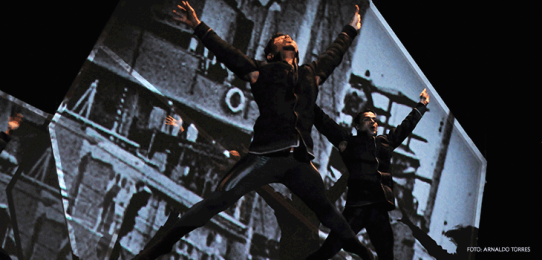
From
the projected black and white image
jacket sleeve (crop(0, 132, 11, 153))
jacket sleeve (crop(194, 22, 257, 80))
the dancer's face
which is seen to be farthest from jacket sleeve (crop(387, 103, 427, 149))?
jacket sleeve (crop(0, 132, 11, 153))

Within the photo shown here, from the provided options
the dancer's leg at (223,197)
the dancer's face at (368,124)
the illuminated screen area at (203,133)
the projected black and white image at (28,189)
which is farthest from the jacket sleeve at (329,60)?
the projected black and white image at (28,189)

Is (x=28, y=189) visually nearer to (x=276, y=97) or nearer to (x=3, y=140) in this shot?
(x=3, y=140)

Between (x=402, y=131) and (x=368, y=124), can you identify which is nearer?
(x=368, y=124)

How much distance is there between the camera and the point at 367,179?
3.35 metres

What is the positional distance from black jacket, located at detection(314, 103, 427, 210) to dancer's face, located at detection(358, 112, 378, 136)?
0.15 feet

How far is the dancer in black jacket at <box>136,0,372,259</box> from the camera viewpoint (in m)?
2.74

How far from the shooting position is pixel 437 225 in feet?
13.5

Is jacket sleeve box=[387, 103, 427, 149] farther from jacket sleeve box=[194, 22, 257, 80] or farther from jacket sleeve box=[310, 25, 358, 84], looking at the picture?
jacket sleeve box=[194, 22, 257, 80]

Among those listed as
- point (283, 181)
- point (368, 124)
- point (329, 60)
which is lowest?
point (283, 181)

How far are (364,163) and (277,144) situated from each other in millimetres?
926

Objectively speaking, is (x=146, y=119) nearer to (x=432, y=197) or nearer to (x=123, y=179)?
(x=123, y=179)

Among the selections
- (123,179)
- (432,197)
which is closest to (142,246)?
(123,179)

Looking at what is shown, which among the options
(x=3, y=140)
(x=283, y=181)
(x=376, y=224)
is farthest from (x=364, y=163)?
(x=3, y=140)

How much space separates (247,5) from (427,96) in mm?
1751
